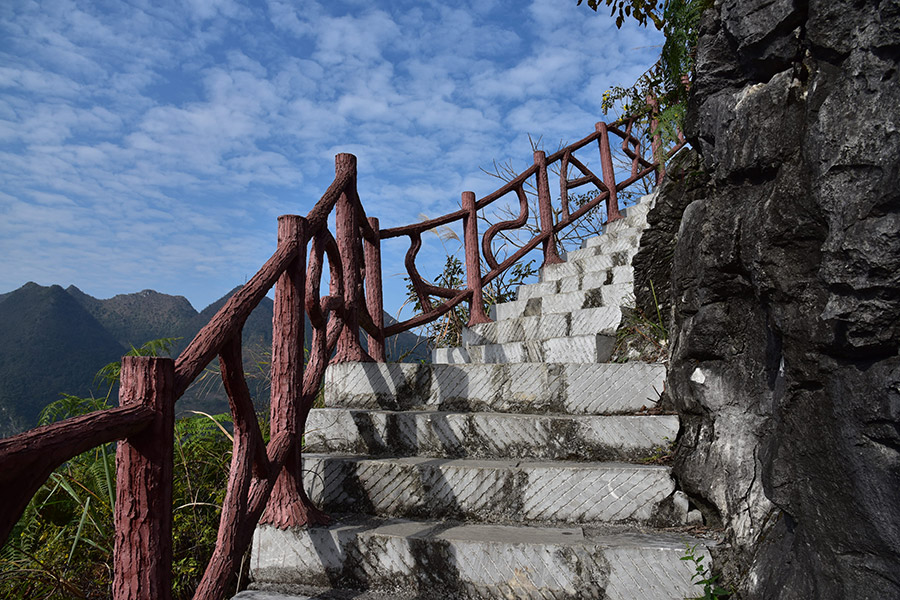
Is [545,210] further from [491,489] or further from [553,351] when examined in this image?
[491,489]

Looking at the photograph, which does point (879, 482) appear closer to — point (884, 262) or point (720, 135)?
point (884, 262)

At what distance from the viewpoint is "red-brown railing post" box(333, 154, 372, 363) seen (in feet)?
10.1

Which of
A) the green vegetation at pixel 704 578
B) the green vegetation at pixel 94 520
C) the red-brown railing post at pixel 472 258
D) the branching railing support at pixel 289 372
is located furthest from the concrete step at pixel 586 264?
the green vegetation at pixel 94 520

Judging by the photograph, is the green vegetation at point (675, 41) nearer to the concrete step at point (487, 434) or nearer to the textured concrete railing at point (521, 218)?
the textured concrete railing at point (521, 218)

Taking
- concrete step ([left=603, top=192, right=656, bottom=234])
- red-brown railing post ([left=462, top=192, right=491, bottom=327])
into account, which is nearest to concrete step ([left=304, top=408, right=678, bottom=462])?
red-brown railing post ([left=462, top=192, right=491, bottom=327])

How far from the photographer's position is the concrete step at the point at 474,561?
6.15 feet

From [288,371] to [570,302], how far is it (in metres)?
2.92

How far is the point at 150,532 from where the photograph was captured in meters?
1.29

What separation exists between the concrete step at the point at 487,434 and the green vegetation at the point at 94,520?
21.6 inches

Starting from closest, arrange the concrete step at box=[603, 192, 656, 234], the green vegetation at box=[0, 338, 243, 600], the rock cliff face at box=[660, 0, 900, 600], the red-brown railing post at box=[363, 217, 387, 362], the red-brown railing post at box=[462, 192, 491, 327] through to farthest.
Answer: the rock cliff face at box=[660, 0, 900, 600]
the green vegetation at box=[0, 338, 243, 600]
the red-brown railing post at box=[363, 217, 387, 362]
the red-brown railing post at box=[462, 192, 491, 327]
the concrete step at box=[603, 192, 656, 234]

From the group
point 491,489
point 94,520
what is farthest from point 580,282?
point 94,520

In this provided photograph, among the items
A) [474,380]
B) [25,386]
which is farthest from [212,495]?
[25,386]

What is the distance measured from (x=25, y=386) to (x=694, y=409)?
63.1 feet

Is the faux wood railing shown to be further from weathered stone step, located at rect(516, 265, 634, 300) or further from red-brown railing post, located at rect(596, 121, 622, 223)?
red-brown railing post, located at rect(596, 121, 622, 223)
